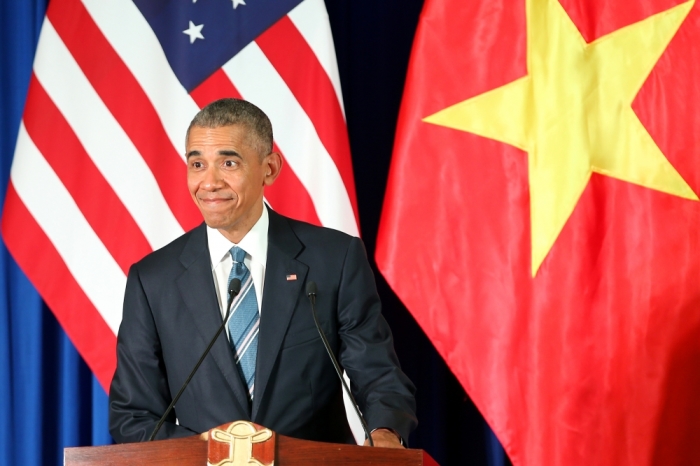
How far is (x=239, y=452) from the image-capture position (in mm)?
1359

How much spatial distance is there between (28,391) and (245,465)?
189 cm

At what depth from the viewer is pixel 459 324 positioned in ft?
8.64

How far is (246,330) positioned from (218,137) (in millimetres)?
448

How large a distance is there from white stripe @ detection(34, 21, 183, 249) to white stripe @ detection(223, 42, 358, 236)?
1.43ft

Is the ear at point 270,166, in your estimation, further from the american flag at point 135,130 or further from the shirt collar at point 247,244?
the american flag at point 135,130

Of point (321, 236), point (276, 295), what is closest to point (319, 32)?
point (321, 236)

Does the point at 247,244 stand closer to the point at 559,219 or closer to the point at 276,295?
the point at 276,295

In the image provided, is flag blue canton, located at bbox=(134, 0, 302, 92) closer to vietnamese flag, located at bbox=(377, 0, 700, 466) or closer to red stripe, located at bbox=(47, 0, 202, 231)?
red stripe, located at bbox=(47, 0, 202, 231)

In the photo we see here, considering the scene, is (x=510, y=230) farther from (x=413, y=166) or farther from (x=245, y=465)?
(x=245, y=465)

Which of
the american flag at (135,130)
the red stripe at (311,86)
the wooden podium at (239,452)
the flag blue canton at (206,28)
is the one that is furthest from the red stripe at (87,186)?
the wooden podium at (239,452)

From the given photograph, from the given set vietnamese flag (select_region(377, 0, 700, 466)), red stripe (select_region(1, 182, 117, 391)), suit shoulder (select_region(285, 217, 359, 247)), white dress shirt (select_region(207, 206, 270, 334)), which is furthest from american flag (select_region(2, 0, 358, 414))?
white dress shirt (select_region(207, 206, 270, 334))

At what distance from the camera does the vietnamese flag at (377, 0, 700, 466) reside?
250cm

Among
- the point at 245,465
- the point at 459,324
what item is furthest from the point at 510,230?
the point at 245,465

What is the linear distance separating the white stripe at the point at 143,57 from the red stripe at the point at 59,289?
54 cm
